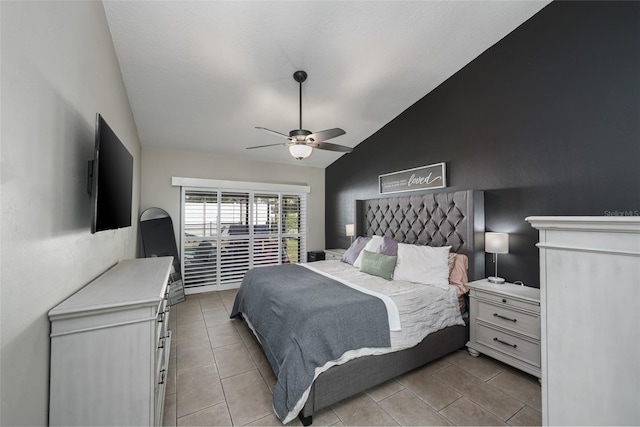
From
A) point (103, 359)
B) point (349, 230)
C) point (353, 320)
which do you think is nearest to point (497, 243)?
point (353, 320)

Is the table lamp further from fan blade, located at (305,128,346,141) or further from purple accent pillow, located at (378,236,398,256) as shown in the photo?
fan blade, located at (305,128,346,141)

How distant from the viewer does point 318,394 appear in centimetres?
181

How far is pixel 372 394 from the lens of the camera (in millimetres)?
2082

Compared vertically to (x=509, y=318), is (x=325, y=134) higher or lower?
higher

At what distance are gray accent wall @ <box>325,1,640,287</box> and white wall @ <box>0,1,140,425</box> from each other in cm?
349

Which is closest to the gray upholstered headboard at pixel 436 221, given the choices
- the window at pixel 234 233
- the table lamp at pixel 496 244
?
the table lamp at pixel 496 244

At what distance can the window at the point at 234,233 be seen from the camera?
4676 mm

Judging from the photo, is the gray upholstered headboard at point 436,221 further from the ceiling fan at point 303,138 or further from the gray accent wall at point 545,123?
the ceiling fan at point 303,138

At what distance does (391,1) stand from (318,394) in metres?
3.16

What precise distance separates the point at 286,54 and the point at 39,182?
7.58ft

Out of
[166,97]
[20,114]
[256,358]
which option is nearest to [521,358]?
[256,358]

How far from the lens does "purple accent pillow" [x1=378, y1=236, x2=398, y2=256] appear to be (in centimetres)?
341

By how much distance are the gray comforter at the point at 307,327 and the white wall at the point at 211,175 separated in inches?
116

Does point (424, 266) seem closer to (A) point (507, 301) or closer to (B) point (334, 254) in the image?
(A) point (507, 301)
